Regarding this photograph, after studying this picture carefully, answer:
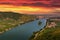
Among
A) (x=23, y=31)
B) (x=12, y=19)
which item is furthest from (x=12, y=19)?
(x=23, y=31)

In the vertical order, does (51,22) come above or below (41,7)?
below

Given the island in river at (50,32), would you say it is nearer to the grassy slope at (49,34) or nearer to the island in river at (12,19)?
the grassy slope at (49,34)

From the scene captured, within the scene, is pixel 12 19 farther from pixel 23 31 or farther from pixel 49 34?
pixel 49 34

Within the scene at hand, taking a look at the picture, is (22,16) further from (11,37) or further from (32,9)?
(11,37)

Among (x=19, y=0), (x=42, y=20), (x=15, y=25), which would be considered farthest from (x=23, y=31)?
(x=19, y=0)

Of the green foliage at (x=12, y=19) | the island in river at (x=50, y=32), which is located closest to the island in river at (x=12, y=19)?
the green foliage at (x=12, y=19)

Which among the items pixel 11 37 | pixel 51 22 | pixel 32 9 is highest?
pixel 32 9
